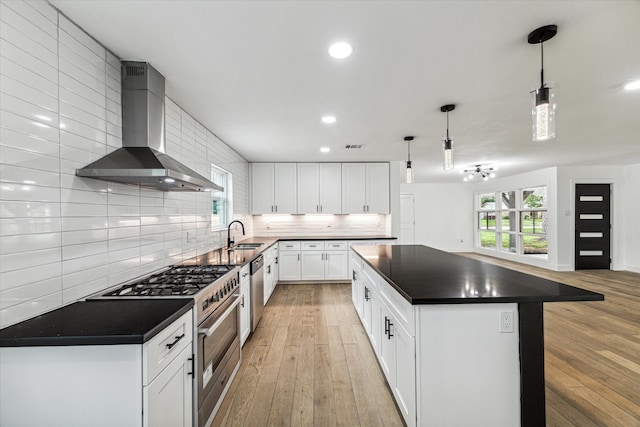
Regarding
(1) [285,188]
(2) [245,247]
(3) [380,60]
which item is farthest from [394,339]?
(1) [285,188]

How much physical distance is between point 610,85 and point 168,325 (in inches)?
149

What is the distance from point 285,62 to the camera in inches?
76.2

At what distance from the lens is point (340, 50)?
5.85 feet

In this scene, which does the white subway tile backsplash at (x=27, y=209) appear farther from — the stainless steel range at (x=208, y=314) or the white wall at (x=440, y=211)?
the white wall at (x=440, y=211)

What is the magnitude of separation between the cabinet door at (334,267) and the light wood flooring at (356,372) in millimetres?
1399

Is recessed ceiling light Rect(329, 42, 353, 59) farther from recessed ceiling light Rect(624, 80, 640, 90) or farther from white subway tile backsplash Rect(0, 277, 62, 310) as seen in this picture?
recessed ceiling light Rect(624, 80, 640, 90)

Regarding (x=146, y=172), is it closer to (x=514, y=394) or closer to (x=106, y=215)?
(x=106, y=215)

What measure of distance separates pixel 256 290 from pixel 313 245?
2.24m

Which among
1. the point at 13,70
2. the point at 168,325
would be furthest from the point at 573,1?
the point at 13,70

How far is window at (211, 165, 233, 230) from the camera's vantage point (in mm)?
4000

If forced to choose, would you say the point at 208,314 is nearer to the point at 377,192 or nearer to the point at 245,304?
the point at 245,304

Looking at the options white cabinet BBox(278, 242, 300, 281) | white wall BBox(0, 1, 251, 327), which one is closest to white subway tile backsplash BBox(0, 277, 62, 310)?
white wall BBox(0, 1, 251, 327)

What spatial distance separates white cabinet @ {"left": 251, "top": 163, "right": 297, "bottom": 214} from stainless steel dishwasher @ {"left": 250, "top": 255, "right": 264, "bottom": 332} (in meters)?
2.23

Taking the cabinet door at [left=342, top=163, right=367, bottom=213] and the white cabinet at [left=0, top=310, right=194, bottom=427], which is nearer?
the white cabinet at [left=0, top=310, right=194, bottom=427]
